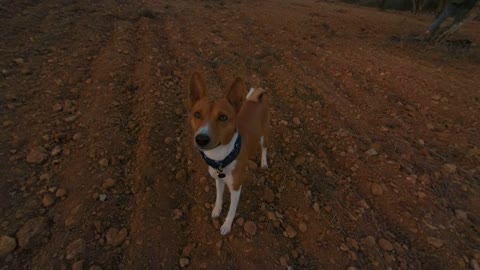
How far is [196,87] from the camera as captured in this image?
2.46 meters

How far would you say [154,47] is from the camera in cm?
609

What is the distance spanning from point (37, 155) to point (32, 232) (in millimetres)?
1110

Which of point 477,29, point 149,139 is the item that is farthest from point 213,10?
point 477,29

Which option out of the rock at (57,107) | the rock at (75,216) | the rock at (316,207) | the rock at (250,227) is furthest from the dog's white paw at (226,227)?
the rock at (57,107)

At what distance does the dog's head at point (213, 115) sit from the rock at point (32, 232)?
1.84m

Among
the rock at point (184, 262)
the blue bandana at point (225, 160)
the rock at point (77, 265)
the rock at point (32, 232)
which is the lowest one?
the rock at point (77, 265)

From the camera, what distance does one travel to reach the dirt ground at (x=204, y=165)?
2660 millimetres

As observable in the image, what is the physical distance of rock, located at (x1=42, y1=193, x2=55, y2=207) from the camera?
2.85 m

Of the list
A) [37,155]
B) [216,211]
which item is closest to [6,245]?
[37,155]

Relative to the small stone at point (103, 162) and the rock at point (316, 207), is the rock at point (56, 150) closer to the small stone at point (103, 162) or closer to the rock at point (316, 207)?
the small stone at point (103, 162)

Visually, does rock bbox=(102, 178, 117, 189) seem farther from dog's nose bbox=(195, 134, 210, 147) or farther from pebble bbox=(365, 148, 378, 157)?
pebble bbox=(365, 148, 378, 157)

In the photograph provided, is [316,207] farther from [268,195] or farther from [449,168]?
[449,168]

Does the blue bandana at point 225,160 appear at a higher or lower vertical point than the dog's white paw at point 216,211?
higher

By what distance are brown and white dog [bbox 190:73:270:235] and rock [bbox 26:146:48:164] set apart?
219 centimetres
